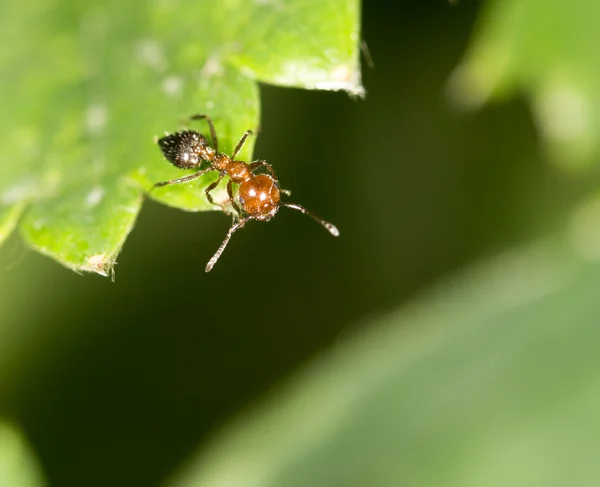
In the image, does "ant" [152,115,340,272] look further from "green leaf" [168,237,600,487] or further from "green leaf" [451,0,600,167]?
"green leaf" [451,0,600,167]

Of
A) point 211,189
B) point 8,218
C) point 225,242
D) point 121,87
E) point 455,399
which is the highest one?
point 121,87

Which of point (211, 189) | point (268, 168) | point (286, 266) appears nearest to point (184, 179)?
point (211, 189)

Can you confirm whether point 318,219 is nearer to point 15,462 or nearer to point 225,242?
point 225,242

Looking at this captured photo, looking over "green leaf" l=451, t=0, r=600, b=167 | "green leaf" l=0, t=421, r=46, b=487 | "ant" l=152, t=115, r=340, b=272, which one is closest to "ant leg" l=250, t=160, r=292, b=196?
"ant" l=152, t=115, r=340, b=272

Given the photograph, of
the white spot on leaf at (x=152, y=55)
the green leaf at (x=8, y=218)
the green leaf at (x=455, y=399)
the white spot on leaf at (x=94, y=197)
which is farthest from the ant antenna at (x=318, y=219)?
the green leaf at (x=8, y=218)

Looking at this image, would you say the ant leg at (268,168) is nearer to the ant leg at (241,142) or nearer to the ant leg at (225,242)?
the ant leg at (225,242)

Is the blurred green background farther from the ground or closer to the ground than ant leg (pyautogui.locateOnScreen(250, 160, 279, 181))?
closer to the ground
